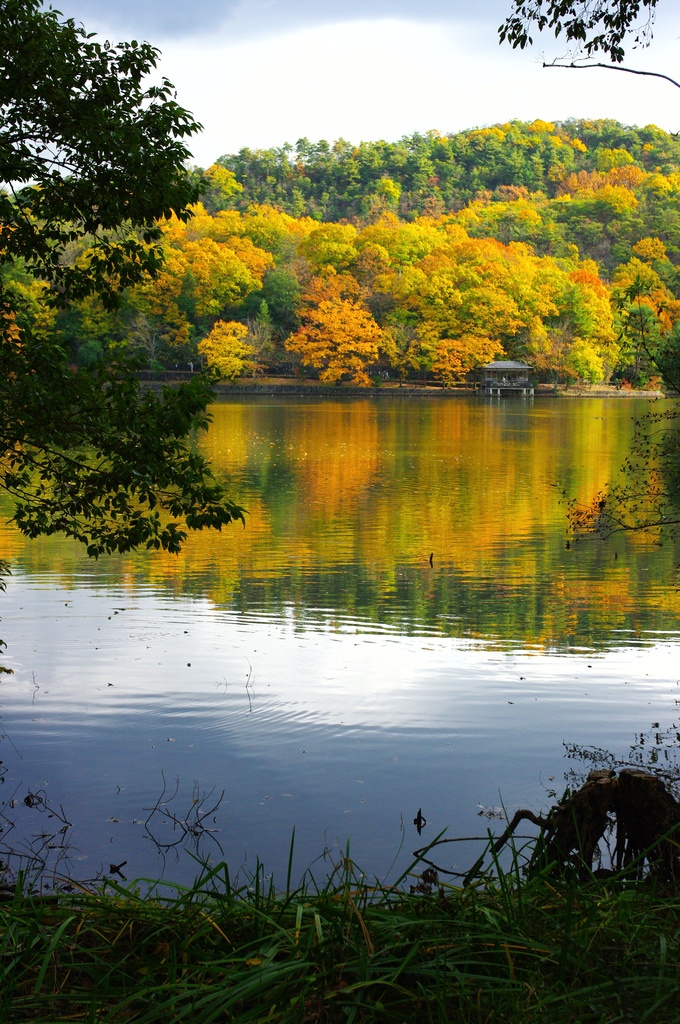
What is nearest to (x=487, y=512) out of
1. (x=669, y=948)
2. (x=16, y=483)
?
(x=16, y=483)

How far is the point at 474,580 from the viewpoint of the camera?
42.7 ft

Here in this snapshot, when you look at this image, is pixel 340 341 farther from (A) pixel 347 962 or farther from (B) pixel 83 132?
(A) pixel 347 962

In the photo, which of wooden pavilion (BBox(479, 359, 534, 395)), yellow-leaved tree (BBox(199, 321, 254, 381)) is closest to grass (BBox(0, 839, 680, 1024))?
yellow-leaved tree (BBox(199, 321, 254, 381))

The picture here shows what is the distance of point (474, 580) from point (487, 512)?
20.4 ft

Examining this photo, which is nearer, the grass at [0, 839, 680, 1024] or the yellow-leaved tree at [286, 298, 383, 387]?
the grass at [0, 839, 680, 1024]

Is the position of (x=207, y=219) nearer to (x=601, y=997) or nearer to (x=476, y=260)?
(x=476, y=260)

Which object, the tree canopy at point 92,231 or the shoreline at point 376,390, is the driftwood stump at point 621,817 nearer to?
the tree canopy at point 92,231

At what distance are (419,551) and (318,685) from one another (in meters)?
7.01

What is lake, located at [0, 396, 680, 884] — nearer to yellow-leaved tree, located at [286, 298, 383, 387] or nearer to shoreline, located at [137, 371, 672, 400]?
shoreline, located at [137, 371, 672, 400]

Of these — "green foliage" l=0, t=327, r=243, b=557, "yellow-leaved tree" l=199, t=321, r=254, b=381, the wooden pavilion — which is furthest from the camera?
"yellow-leaved tree" l=199, t=321, r=254, b=381

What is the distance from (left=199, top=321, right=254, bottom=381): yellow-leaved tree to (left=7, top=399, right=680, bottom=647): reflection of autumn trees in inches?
1398

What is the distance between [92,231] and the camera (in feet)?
20.0

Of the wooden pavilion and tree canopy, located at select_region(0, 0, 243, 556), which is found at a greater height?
the wooden pavilion

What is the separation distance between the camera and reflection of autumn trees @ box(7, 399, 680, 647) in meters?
11.2
